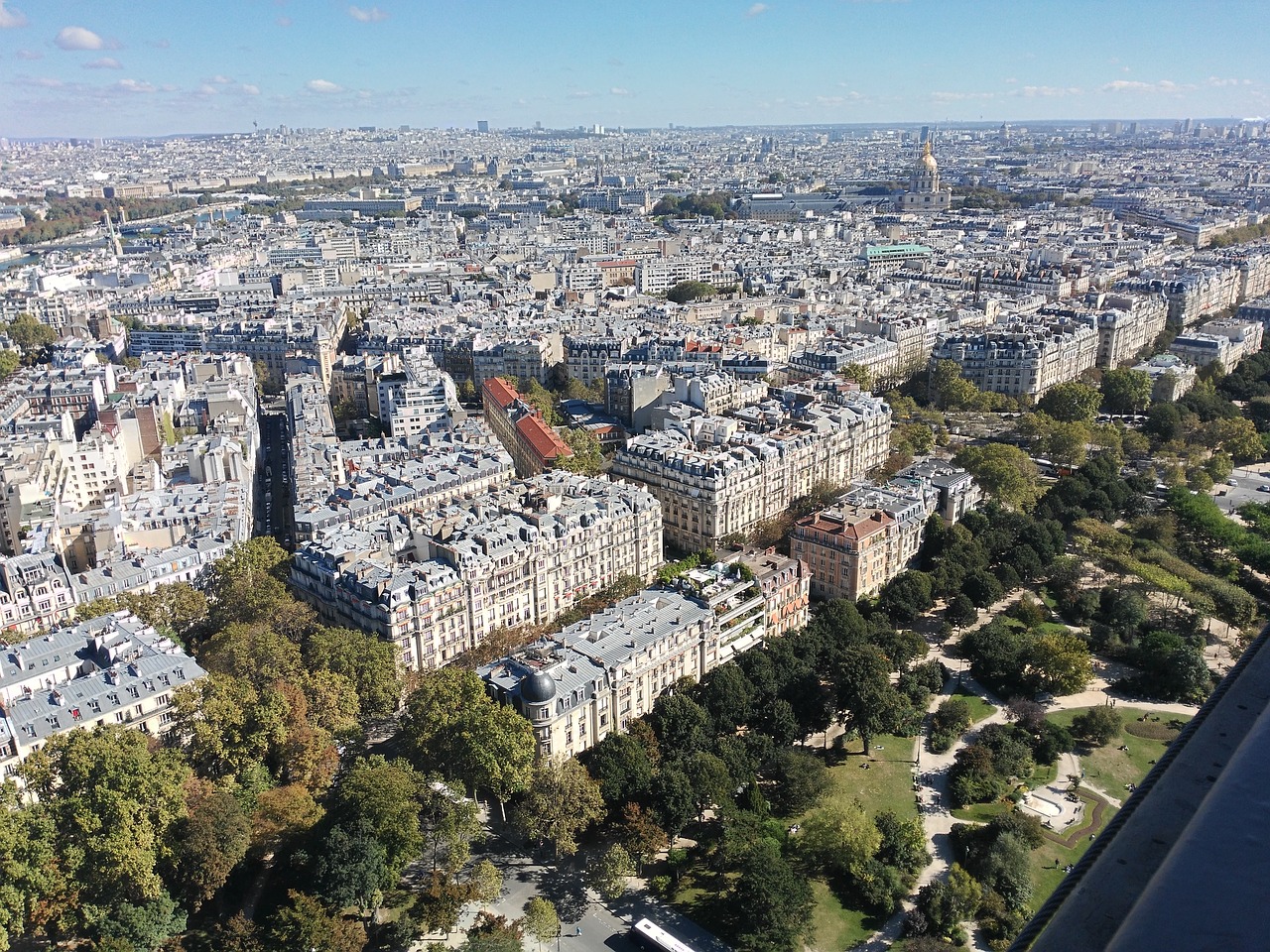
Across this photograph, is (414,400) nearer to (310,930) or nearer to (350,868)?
(350,868)

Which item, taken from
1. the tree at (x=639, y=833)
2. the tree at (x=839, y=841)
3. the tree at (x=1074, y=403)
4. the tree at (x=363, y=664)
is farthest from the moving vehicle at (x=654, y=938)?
the tree at (x=1074, y=403)

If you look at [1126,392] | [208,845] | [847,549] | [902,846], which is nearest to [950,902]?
[902,846]

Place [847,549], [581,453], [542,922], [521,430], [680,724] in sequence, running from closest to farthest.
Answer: [542,922]
[680,724]
[847,549]
[581,453]
[521,430]

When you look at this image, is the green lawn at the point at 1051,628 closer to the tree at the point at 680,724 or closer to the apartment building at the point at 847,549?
the apartment building at the point at 847,549

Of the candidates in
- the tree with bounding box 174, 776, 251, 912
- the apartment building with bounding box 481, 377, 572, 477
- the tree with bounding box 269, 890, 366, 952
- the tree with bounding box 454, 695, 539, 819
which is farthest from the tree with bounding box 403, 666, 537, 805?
the apartment building with bounding box 481, 377, 572, 477

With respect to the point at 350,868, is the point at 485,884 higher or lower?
lower

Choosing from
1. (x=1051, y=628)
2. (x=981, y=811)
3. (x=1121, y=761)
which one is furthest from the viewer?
(x=1051, y=628)
